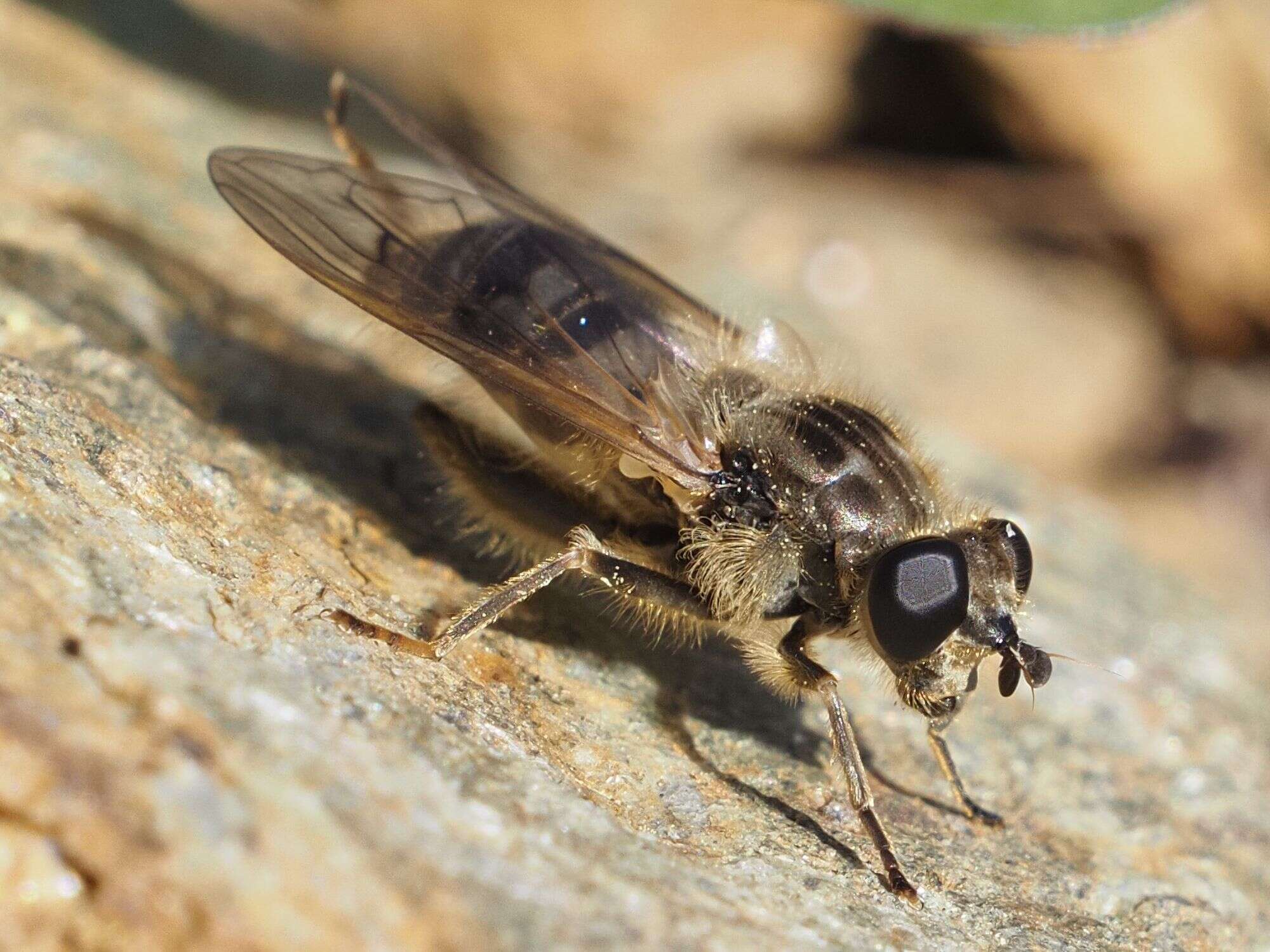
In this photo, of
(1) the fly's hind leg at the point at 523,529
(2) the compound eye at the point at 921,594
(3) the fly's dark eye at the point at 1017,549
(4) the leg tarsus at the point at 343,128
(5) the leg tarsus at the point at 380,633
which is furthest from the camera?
(4) the leg tarsus at the point at 343,128

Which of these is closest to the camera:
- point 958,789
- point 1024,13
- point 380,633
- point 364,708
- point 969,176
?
point 364,708

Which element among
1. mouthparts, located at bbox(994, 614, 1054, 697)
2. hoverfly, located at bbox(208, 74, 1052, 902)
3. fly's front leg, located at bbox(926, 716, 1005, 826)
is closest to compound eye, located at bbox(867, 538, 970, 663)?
hoverfly, located at bbox(208, 74, 1052, 902)

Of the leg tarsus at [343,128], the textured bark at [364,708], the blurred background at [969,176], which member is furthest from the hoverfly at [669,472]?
the blurred background at [969,176]

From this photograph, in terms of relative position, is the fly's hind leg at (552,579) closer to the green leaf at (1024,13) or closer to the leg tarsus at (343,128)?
the leg tarsus at (343,128)

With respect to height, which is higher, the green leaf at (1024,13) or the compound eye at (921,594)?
the green leaf at (1024,13)

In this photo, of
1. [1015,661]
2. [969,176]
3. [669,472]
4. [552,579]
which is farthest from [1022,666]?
[969,176]

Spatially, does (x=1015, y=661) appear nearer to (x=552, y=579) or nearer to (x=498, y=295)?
(x=552, y=579)

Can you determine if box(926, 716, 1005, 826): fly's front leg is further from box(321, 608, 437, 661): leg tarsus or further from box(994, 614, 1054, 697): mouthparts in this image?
box(321, 608, 437, 661): leg tarsus
